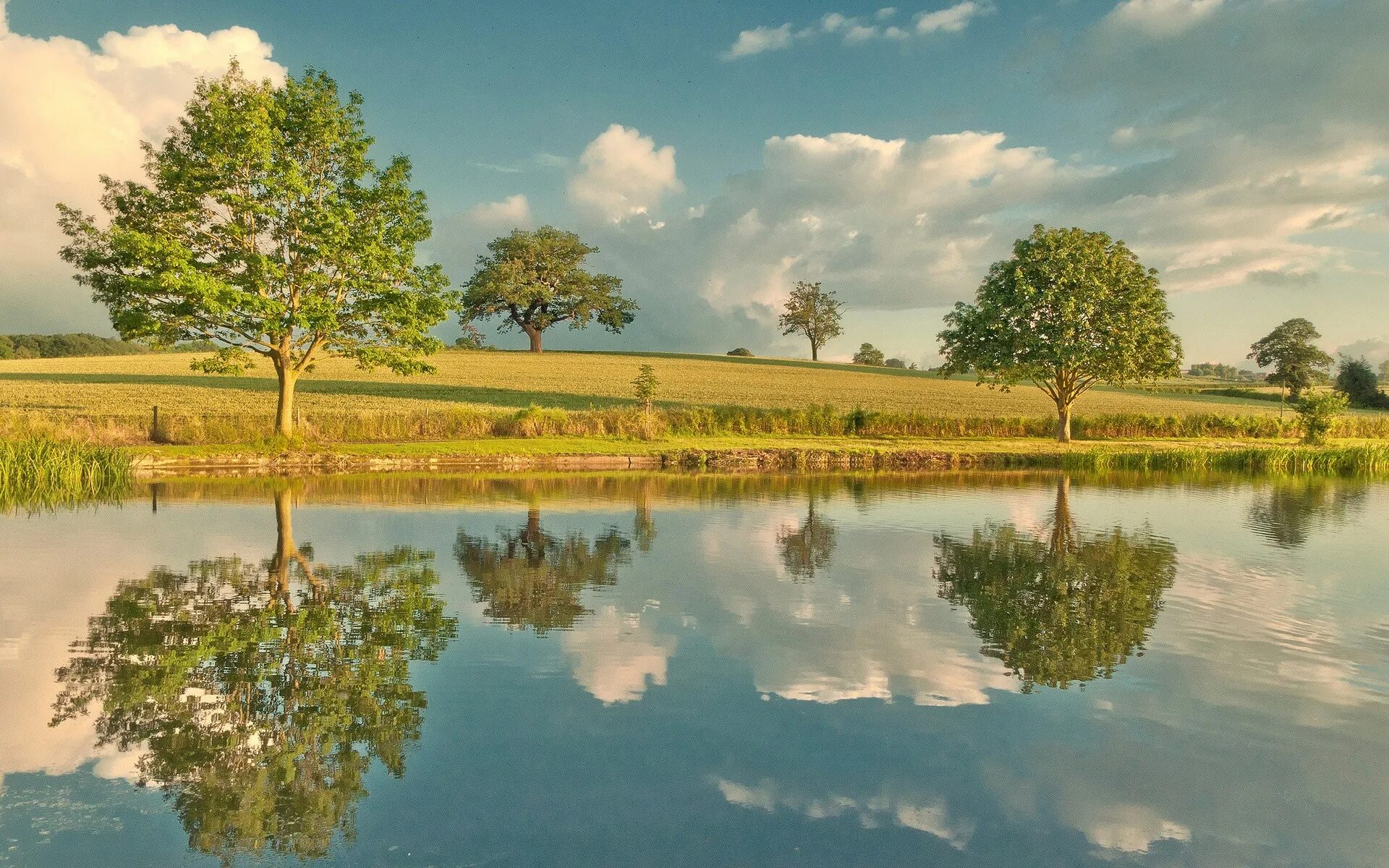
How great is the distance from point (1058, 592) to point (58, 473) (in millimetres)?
26520

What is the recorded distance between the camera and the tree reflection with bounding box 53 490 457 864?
21.1 feet

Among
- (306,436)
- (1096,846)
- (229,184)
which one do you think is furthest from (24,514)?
(1096,846)

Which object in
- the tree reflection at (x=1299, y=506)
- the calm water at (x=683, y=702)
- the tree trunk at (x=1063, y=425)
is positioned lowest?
the calm water at (x=683, y=702)

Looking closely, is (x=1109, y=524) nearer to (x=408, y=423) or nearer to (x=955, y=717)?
(x=955, y=717)

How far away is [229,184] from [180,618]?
30514 millimetres

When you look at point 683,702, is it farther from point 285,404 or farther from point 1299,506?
point 285,404

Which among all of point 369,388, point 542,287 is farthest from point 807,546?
point 542,287

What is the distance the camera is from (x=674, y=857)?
584 cm

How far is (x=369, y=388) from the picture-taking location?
2395 inches

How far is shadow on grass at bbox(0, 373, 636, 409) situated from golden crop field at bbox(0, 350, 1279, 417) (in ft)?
0.37

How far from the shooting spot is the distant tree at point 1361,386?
9362cm

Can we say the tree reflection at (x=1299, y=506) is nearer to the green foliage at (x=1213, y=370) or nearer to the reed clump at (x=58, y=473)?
the reed clump at (x=58, y=473)

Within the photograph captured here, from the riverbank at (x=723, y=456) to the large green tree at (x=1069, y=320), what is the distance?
629 centimetres

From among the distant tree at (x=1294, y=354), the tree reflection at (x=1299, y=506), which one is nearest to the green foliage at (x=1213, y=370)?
the distant tree at (x=1294, y=354)
